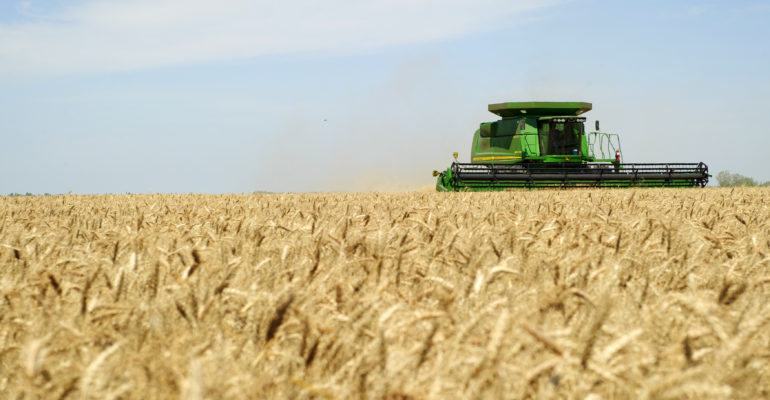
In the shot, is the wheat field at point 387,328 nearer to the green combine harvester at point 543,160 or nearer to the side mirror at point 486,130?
the green combine harvester at point 543,160

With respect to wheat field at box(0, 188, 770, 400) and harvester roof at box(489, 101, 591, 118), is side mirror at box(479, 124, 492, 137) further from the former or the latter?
wheat field at box(0, 188, 770, 400)

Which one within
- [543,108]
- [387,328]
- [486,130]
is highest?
[543,108]

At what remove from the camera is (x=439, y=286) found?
1.82m

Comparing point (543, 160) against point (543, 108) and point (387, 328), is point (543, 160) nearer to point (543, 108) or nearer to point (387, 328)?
point (543, 108)

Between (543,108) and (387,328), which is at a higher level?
(543,108)

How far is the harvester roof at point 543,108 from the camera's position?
19.5m

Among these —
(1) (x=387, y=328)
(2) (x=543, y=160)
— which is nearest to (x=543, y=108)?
(2) (x=543, y=160)

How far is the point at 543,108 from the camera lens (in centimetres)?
1955

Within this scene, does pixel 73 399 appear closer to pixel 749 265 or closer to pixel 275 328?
pixel 275 328

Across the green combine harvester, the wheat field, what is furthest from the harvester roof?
the wheat field

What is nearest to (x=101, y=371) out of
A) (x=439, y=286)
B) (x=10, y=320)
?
(x=10, y=320)

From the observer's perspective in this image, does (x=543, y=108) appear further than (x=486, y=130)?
No

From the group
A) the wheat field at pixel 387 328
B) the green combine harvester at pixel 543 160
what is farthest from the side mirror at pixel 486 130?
the wheat field at pixel 387 328

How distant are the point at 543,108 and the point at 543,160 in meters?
1.69
